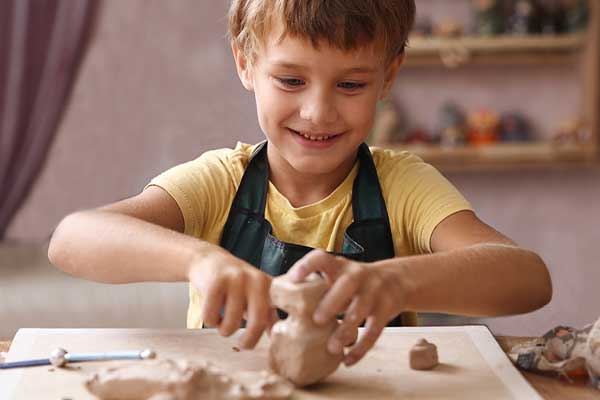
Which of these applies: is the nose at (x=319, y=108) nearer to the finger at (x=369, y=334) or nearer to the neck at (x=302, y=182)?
the neck at (x=302, y=182)

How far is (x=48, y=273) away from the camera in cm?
267

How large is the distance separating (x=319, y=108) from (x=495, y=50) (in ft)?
6.66

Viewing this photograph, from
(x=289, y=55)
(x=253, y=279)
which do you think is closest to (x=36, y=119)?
(x=289, y=55)

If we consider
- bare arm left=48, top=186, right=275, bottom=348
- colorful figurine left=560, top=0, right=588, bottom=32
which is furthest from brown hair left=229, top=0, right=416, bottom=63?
colorful figurine left=560, top=0, right=588, bottom=32

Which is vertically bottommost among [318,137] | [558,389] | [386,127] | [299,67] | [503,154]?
[503,154]

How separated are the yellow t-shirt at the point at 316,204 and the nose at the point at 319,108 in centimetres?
22

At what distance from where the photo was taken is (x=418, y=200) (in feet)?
4.19

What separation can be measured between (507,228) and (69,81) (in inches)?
66.5

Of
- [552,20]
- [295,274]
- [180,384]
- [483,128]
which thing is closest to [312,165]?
[295,274]

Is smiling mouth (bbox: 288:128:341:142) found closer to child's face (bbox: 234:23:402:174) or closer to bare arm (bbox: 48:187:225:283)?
child's face (bbox: 234:23:402:174)

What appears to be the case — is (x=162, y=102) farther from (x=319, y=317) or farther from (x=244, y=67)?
(x=319, y=317)

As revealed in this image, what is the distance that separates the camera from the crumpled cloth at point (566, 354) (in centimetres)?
91

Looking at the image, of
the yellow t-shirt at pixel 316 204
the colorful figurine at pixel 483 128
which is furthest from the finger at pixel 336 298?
the colorful figurine at pixel 483 128

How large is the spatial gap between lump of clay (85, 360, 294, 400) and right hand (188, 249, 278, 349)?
6 cm
